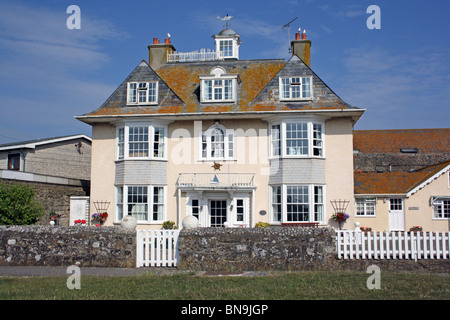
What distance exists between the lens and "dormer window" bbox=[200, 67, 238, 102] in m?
23.4

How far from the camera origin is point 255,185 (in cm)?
2244

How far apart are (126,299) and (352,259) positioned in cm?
742

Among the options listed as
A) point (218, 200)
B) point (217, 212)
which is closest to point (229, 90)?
point (218, 200)

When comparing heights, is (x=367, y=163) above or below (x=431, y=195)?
above

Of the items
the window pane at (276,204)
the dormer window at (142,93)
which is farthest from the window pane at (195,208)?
the dormer window at (142,93)

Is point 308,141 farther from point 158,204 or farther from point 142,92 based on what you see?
point 142,92

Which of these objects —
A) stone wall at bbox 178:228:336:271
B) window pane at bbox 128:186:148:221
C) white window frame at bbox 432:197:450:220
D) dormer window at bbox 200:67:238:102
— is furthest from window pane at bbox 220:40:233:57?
stone wall at bbox 178:228:336:271

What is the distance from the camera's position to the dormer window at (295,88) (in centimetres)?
2280

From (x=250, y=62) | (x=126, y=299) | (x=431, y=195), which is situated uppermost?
(x=250, y=62)

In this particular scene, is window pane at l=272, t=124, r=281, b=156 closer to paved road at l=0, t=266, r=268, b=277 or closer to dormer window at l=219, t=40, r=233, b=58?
dormer window at l=219, t=40, r=233, b=58

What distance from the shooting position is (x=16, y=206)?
1939cm

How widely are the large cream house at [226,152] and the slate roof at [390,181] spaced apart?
14.1 ft
